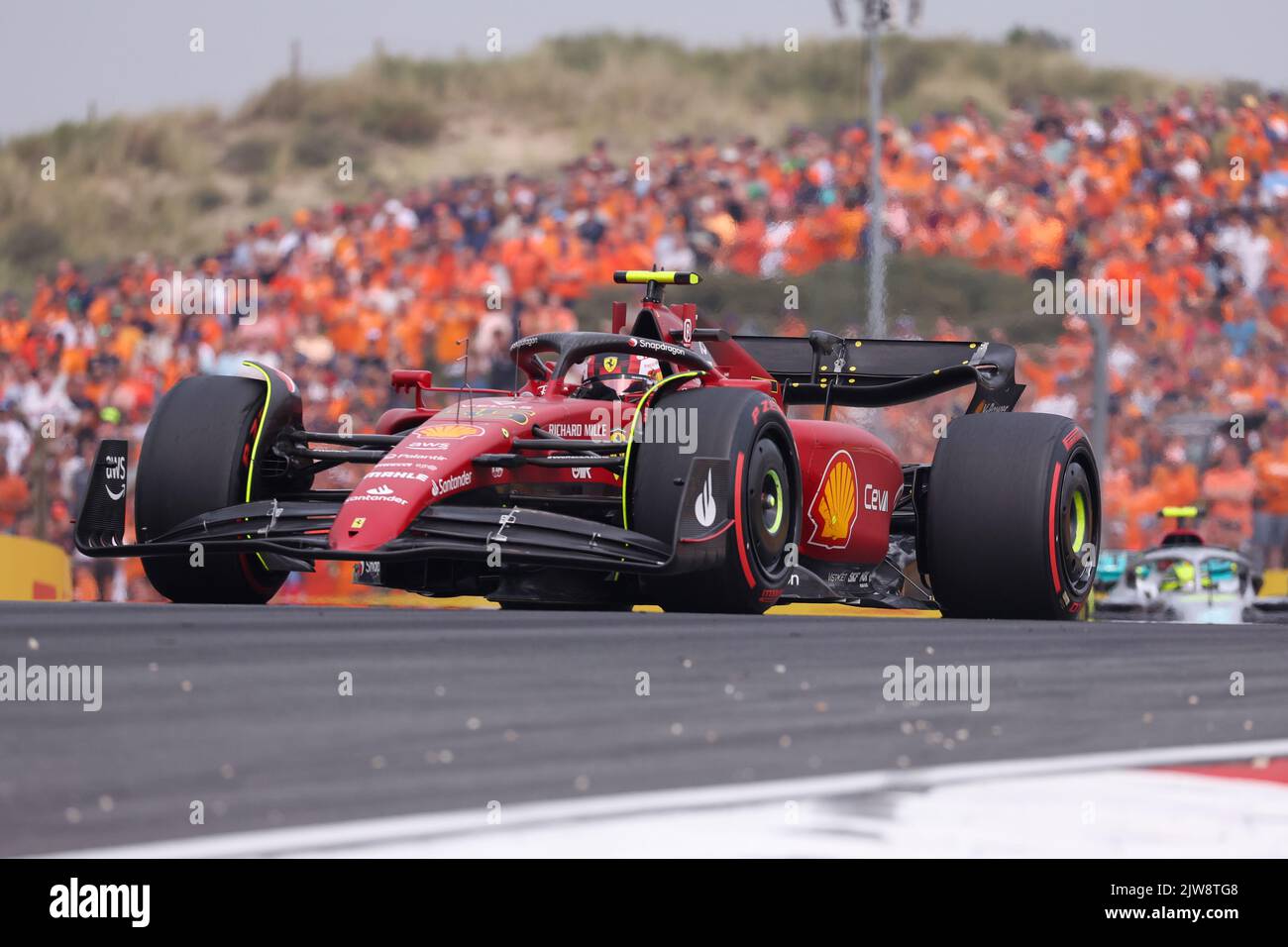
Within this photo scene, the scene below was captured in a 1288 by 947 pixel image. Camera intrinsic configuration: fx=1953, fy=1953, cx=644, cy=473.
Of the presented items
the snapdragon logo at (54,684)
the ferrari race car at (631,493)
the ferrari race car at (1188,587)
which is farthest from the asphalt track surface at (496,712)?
the ferrari race car at (1188,587)

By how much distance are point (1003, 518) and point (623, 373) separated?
191 centimetres

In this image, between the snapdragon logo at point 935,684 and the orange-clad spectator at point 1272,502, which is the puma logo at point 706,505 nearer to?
the snapdragon logo at point 935,684

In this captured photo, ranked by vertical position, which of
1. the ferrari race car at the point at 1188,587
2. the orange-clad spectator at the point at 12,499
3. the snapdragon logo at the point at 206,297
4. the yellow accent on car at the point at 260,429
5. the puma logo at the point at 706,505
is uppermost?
the snapdragon logo at the point at 206,297

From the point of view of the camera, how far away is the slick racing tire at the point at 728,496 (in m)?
7.96

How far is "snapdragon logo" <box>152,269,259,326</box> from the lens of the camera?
20.1m

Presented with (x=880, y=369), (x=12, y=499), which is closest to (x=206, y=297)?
(x=12, y=499)

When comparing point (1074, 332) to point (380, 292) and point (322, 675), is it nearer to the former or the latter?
point (380, 292)

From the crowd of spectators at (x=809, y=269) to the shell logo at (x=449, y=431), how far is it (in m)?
7.58

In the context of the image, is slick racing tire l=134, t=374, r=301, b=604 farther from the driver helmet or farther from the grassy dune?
the grassy dune

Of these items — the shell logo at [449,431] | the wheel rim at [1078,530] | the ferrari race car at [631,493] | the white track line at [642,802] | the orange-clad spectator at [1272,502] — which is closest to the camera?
the white track line at [642,802]

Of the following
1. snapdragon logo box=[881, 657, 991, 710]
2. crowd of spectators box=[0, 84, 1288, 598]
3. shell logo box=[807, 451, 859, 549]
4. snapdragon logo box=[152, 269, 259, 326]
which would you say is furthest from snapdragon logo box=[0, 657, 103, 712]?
snapdragon logo box=[152, 269, 259, 326]

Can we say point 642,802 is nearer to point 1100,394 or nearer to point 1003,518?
point 1003,518

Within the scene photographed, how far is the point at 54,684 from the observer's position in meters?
4.81
